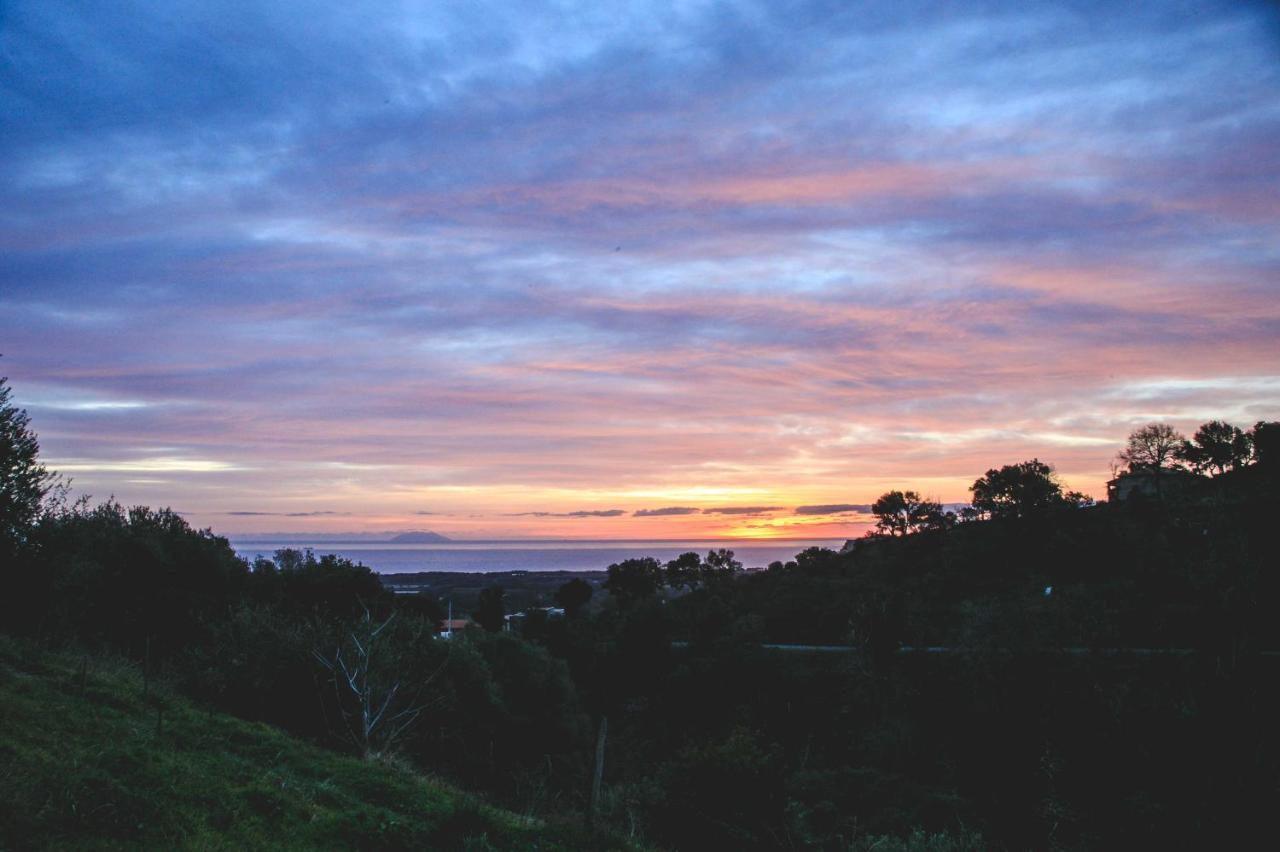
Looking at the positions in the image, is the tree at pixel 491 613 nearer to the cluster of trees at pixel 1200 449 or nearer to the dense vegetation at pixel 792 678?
the dense vegetation at pixel 792 678

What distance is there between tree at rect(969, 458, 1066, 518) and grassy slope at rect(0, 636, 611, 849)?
63284 millimetres

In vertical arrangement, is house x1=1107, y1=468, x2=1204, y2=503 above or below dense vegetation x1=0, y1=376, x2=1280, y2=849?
above

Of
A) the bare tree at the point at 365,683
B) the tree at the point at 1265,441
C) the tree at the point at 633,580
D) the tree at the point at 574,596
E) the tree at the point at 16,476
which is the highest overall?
the tree at the point at 1265,441

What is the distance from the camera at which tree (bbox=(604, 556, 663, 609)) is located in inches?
3079

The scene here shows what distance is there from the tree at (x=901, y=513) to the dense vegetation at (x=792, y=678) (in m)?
11.2

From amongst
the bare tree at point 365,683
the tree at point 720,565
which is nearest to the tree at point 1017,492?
the tree at point 720,565

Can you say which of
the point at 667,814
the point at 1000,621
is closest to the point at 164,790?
the point at 667,814

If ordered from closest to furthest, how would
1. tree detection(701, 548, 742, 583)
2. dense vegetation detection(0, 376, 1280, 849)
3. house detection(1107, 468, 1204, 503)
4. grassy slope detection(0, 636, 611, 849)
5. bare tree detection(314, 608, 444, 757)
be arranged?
grassy slope detection(0, 636, 611, 849)
dense vegetation detection(0, 376, 1280, 849)
bare tree detection(314, 608, 444, 757)
house detection(1107, 468, 1204, 503)
tree detection(701, 548, 742, 583)

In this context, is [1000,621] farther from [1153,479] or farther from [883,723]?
[1153,479]

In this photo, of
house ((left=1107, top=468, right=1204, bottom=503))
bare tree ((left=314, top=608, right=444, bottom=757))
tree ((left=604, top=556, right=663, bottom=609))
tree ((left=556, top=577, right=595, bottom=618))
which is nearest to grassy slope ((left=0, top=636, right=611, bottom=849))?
bare tree ((left=314, top=608, right=444, bottom=757))

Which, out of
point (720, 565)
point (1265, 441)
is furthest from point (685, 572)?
point (1265, 441)

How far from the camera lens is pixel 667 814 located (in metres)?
14.9

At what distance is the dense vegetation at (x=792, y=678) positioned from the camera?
10.2 m

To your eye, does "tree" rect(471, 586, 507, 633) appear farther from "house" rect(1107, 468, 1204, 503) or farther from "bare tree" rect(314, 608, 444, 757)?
"house" rect(1107, 468, 1204, 503)
